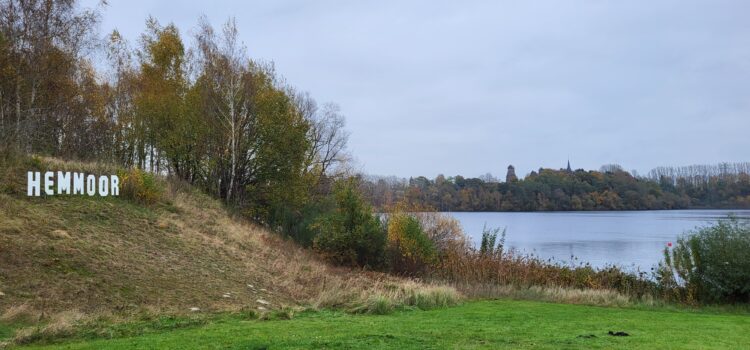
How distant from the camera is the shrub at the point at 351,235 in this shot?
68.5 ft

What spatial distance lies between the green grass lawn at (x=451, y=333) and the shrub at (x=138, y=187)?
11.3 metres

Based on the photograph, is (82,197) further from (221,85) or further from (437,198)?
(437,198)

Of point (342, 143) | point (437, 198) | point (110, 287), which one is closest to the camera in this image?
point (110, 287)

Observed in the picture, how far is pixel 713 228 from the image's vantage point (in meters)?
16.4

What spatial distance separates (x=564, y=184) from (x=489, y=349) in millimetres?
79930

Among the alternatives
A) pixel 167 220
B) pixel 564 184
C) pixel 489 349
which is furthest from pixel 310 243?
pixel 564 184

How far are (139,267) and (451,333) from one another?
806 centimetres

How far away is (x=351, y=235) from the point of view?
20.9 m

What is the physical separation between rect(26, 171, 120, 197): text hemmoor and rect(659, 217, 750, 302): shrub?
57.4 ft

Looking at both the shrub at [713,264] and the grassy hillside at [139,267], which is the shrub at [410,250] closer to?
the grassy hillside at [139,267]

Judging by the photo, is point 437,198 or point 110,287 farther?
point 437,198

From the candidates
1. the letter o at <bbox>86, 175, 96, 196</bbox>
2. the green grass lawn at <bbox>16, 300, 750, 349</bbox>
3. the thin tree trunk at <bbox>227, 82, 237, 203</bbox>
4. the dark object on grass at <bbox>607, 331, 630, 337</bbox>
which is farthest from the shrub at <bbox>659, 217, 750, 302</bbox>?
the thin tree trunk at <bbox>227, 82, 237, 203</bbox>

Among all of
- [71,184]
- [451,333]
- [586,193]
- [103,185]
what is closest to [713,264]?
[451,333]

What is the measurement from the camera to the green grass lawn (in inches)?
265
